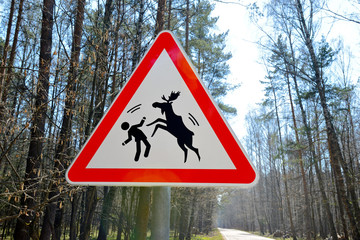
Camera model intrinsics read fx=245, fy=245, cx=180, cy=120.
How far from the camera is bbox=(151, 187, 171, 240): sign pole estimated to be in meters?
1.18

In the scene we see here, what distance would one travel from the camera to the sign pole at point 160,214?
1.18 metres

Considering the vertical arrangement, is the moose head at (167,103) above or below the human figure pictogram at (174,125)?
above

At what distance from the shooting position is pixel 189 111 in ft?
4.48

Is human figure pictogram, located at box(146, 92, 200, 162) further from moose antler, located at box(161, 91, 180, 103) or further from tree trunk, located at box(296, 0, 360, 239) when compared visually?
tree trunk, located at box(296, 0, 360, 239)

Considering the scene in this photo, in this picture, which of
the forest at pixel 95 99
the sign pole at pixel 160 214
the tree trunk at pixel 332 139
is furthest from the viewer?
the tree trunk at pixel 332 139

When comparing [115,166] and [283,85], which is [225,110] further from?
[115,166]

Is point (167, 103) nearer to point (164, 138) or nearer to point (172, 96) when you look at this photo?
point (172, 96)

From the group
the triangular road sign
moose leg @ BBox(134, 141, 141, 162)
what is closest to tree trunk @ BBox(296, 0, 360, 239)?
the triangular road sign

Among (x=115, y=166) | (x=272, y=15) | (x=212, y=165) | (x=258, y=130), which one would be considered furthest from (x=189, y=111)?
(x=258, y=130)

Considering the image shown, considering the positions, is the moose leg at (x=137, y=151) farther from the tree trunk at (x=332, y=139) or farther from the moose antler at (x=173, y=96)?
the tree trunk at (x=332, y=139)

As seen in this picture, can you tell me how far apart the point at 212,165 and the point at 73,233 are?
17.9 ft

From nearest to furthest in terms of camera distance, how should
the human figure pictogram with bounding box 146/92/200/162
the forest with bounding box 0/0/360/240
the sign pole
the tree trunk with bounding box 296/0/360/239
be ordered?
the sign pole
the human figure pictogram with bounding box 146/92/200/162
the forest with bounding box 0/0/360/240
the tree trunk with bounding box 296/0/360/239

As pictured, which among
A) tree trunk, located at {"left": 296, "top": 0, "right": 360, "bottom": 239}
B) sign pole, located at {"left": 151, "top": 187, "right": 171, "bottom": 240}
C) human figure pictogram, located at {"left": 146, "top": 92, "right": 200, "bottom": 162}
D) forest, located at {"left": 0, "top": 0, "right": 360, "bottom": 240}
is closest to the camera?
sign pole, located at {"left": 151, "top": 187, "right": 171, "bottom": 240}

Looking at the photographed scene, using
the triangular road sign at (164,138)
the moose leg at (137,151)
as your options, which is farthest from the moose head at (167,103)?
the moose leg at (137,151)
